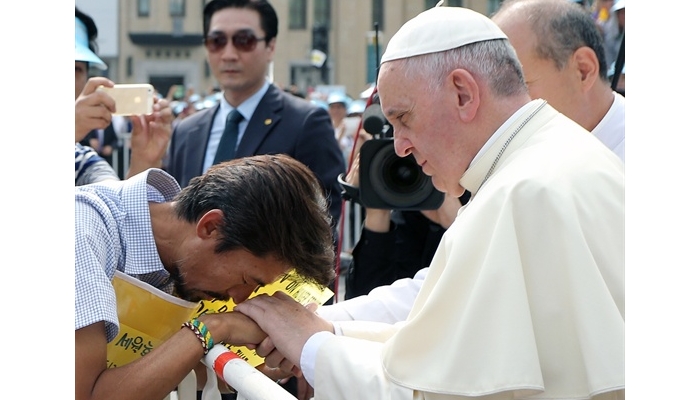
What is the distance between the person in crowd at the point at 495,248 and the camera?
226cm

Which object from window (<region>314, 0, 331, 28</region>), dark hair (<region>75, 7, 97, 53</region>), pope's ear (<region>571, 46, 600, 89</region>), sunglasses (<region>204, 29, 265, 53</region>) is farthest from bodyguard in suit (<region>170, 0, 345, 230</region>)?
window (<region>314, 0, 331, 28</region>)

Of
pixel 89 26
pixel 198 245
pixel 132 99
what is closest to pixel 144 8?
pixel 89 26

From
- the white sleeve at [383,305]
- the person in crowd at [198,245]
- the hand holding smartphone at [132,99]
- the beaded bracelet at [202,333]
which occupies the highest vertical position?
the hand holding smartphone at [132,99]

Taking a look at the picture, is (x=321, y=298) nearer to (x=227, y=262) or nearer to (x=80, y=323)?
(x=227, y=262)

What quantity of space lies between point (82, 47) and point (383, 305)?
6.16 feet

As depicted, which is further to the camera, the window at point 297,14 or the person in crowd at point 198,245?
the window at point 297,14

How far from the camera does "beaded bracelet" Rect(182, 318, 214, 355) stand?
2.74m

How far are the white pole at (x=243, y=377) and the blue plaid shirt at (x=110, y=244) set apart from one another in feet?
0.88

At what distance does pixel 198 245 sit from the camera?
9.59ft

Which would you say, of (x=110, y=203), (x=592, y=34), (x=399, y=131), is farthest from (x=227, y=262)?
(x=592, y=34)

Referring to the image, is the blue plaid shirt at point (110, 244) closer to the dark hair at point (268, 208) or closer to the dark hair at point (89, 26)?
the dark hair at point (268, 208)

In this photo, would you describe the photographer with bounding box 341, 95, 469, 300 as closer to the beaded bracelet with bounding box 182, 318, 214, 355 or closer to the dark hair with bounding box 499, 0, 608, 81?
the dark hair with bounding box 499, 0, 608, 81

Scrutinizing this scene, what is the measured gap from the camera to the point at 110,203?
2.83 m

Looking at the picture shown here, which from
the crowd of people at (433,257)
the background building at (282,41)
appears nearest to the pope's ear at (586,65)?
the crowd of people at (433,257)
